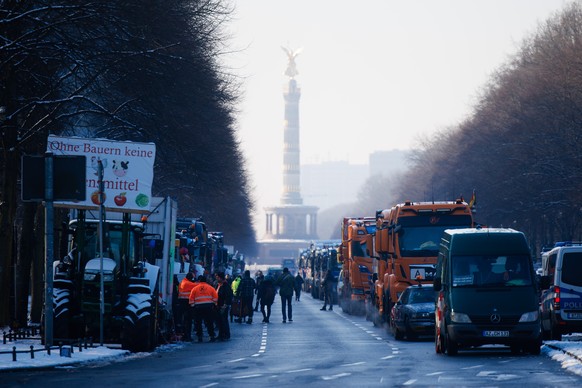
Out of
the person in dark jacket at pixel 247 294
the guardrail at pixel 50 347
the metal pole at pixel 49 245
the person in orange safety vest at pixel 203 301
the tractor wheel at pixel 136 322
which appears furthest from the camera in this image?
the person in dark jacket at pixel 247 294

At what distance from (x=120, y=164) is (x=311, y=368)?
675 centimetres

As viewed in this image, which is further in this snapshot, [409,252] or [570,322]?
[409,252]

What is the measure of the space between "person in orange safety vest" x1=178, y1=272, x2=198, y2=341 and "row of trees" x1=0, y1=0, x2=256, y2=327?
12.2 feet

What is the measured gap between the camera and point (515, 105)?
300 feet

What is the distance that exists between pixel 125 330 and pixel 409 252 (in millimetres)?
12816

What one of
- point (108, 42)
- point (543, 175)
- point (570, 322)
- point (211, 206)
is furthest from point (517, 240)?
point (211, 206)

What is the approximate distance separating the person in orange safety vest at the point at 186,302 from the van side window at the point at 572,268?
9.16 metres

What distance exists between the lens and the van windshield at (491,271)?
29125 millimetres

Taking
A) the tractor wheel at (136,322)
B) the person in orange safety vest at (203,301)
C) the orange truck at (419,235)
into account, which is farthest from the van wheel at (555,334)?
the tractor wheel at (136,322)

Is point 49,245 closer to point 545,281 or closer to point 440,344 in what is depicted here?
point 440,344

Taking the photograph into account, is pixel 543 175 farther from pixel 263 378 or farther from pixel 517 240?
pixel 263 378

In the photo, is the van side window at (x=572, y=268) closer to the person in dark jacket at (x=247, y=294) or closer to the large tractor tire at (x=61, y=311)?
the large tractor tire at (x=61, y=311)

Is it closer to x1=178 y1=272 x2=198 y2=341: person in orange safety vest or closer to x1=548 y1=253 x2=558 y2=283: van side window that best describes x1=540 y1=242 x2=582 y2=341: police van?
x1=548 y1=253 x2=558 y2=283: van side window

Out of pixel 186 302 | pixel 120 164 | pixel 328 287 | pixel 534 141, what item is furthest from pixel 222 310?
pixel 534 141
